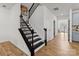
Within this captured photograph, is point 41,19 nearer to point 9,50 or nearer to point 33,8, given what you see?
point 33,8

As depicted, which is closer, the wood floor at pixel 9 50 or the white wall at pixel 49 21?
the wood floor at pixel 9 50

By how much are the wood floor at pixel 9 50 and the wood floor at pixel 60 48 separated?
314 mm

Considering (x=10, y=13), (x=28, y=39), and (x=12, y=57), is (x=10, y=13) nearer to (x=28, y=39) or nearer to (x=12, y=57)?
(x=28, y=39)

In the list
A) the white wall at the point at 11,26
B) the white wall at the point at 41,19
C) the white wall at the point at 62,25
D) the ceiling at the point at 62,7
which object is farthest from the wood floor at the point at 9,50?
the ceiling at the point at 62,7

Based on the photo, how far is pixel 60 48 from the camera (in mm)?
1720

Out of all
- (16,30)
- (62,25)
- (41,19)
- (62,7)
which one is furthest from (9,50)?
(62,7)

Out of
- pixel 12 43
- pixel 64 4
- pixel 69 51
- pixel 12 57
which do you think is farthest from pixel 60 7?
pixel 12 57

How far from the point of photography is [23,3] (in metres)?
1.64

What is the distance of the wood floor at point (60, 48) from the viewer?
1.67 m

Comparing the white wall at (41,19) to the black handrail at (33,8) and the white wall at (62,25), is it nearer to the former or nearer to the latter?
the black handrail at (33,8)

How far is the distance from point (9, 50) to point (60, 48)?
2.90 ft

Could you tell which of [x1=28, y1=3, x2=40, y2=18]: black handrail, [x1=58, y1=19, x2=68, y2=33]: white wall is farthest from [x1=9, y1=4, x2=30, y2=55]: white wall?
[x1=58, y1=19, x2=68, y2=33]: white wall

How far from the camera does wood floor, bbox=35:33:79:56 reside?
65.6 inches

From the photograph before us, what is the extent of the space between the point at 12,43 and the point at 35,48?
406 millimetres
